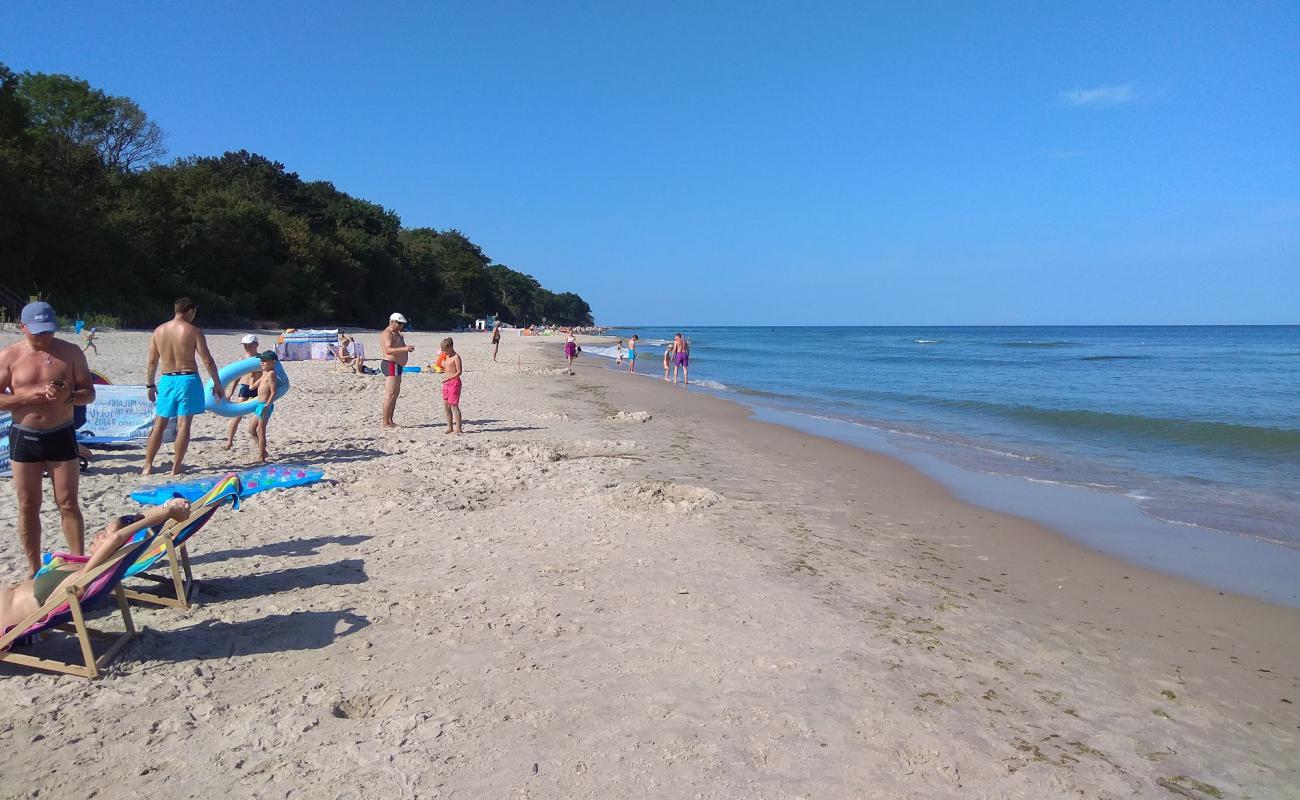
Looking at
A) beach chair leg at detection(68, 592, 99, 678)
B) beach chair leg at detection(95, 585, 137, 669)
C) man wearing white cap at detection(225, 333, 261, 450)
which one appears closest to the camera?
beach chair leg at detection(68, 592, 99, 678)

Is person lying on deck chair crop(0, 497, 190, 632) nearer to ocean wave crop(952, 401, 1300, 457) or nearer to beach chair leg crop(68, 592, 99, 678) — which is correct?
beach chair leg crop(68, 592, 99, 678)

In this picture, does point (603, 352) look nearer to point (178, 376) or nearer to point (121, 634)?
point (178, 376)

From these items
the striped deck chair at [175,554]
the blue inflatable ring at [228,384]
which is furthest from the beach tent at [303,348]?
the striped deck chair at [175,554]

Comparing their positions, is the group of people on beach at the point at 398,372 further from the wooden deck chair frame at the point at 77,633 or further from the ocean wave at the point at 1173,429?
the ocean wave at the point at 1173,429

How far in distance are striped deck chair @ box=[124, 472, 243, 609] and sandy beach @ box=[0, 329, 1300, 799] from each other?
0.09m

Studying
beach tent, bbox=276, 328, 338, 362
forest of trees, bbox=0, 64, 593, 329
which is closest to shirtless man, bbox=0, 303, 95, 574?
beach tent, bbox=276, 328, 338, 362

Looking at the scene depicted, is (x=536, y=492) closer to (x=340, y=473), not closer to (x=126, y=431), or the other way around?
(x=340, y=473)

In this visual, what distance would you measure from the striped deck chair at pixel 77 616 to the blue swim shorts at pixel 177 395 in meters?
3.70

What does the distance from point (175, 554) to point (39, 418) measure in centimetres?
116

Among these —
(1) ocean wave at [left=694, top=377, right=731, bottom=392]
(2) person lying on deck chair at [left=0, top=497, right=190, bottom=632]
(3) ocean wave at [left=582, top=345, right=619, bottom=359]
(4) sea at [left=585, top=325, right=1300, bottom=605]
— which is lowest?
(1) ocean wave at [left=694, top=377, right=731, bottom=392]

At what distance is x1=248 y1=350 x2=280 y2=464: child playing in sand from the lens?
7645 millimetres

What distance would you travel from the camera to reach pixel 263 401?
25.3ft

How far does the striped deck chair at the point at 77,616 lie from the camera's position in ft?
10.2

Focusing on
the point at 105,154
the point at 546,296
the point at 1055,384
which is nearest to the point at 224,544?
the point at 1055,384
